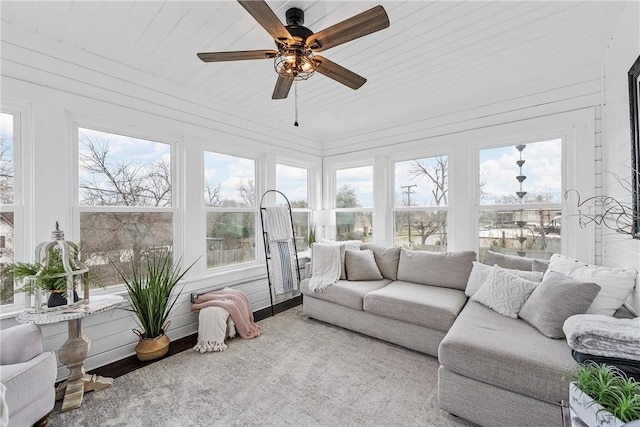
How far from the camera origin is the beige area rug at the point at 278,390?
1.77 meters

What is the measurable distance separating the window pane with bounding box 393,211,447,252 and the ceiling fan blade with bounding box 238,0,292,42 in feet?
9.40

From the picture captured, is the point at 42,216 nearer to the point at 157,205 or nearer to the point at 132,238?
the point at 132,238

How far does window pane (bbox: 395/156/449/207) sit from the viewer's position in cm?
357

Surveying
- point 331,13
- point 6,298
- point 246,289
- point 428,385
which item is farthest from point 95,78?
point 428,385

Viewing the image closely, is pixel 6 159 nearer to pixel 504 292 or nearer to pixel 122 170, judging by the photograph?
pixel 122 170

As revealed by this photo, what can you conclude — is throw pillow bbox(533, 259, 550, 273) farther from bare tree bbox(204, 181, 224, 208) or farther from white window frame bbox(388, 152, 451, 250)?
bare tree bbox(204, 181, 224, 208)

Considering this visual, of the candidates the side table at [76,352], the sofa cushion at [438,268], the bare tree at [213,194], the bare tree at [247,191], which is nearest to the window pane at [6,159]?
the side table at [76,352]

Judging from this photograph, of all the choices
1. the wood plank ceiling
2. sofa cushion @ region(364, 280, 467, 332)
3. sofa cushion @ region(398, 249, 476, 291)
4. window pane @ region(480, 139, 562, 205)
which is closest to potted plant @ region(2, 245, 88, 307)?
the wood plank ceiling

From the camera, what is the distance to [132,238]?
265 cm

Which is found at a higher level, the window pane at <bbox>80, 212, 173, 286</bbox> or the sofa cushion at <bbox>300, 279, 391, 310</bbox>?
the window pane at <bbox>80, 212, 173, 286</bbox>

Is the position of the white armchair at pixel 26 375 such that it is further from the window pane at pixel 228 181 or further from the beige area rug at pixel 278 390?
the window pane at pixel 228 181

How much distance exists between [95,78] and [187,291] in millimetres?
2152

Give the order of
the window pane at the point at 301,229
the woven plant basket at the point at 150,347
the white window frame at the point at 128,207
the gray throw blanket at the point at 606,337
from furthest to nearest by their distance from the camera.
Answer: the window pane at the point at 301,229 → the woven plant basket at the point at 150,347 → the white window frame at the point at 128,207 → the gray throw blanket at the point at 606,337

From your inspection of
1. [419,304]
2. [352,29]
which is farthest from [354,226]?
[352,29]
